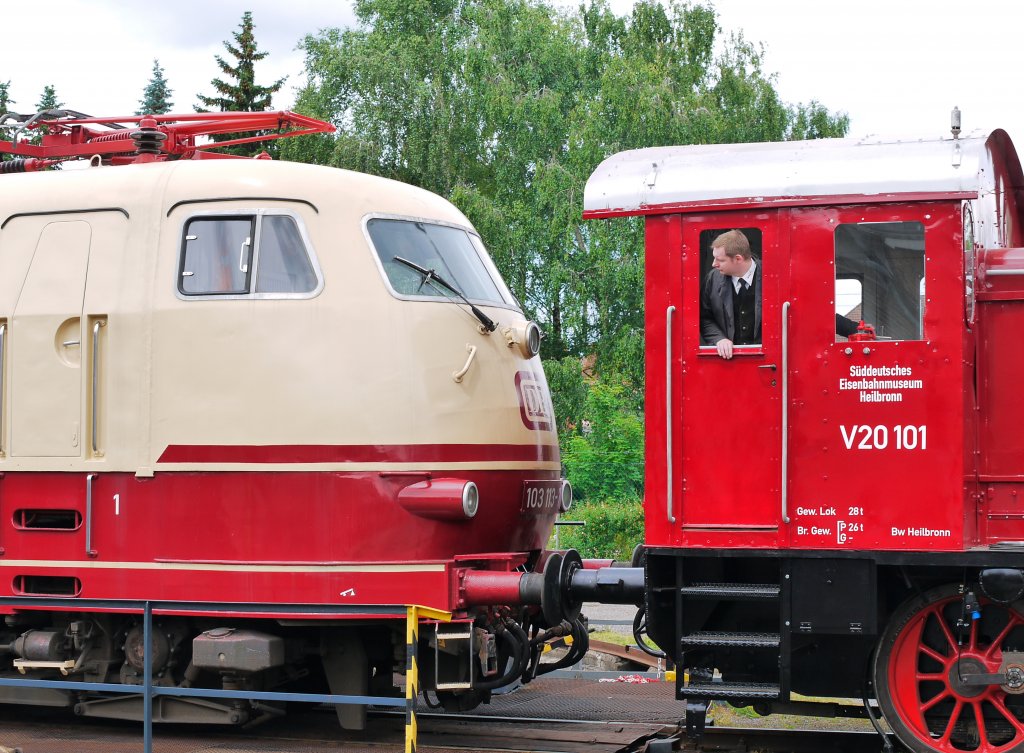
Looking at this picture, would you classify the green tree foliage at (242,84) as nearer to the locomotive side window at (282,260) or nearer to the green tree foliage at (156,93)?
the green tree foliage at (156,93)

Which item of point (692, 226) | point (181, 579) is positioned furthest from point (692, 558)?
point (181, 579)

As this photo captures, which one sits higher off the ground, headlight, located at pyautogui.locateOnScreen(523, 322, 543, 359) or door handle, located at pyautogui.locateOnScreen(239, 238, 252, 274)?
door handle, located at pyautogui.locateOnScreen(239, 238, 252, 274)

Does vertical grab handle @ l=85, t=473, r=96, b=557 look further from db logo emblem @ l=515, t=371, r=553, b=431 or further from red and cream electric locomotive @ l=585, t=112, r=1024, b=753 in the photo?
red and cream electric locomotive @ l=585, t=112, r=1024, b=753

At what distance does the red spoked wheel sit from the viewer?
24.1ft

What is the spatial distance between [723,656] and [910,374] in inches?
81.1

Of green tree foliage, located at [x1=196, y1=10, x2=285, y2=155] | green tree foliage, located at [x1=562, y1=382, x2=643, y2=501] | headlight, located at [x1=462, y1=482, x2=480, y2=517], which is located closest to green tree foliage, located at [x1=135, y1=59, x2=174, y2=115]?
green tree foliage, located at [x1=196, y1=10, x2=285, y2=155]

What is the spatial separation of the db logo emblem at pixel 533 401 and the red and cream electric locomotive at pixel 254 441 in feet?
0.10

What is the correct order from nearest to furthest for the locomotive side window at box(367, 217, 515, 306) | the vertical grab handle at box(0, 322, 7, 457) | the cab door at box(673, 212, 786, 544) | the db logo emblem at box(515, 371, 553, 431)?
the cab door at box(673, 212, 786, 544), the locomotive side window at box(367, 217, 515, 306), the vertical grab handle at box(0, 322, 7, 457), the db logo emblem at box(515, 371, 553, 431)

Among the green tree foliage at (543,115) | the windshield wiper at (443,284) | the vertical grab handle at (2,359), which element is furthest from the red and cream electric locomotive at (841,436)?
the green tree foliage at (543,115)

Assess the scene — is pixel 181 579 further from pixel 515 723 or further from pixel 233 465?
pixel 515 723

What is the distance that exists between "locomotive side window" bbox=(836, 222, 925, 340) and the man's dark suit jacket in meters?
0.53

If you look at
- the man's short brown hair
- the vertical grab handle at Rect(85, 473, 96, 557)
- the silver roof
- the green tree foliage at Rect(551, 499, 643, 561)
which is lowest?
the green tree foliage at Rect(551, 499, 643, 561)

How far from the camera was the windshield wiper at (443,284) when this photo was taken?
859 cm

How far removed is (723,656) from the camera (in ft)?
25.2
